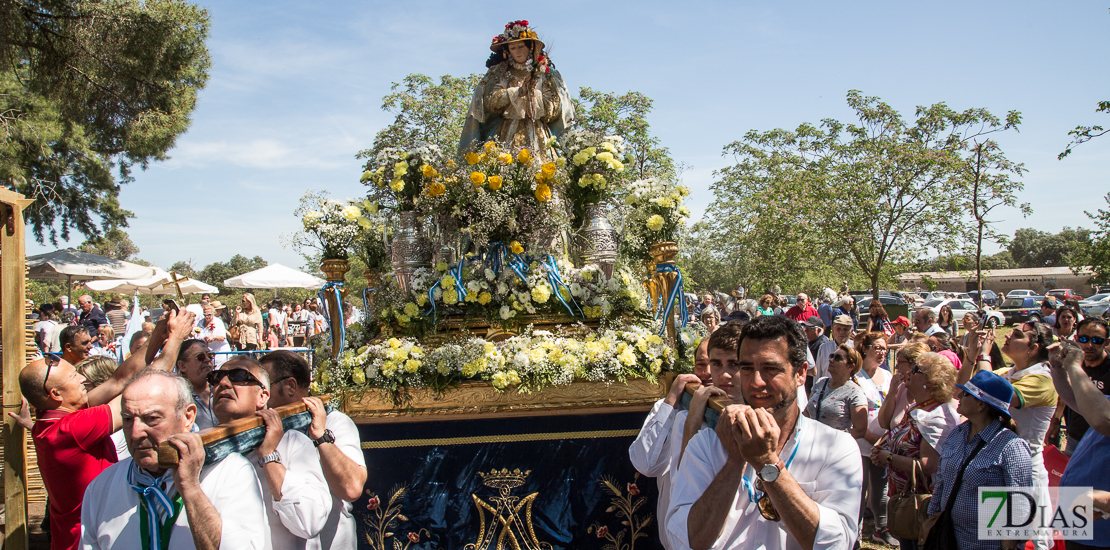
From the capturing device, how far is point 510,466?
186 inches

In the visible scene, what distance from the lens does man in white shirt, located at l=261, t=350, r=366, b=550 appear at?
296 cm

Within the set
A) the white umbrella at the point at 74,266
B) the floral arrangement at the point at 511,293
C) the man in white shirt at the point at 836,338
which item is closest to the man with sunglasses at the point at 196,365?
the floral arrangement at the point at 511,293

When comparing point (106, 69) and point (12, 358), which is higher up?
point (106, 69)

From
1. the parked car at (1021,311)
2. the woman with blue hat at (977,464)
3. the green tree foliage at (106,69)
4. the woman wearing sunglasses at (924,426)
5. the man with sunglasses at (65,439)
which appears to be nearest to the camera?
the woman with blue hat at (977,464)

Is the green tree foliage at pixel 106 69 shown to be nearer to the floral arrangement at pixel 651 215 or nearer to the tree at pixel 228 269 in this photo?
the floral arrangement at pixel 651 215

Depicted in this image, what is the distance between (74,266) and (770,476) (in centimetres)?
1602

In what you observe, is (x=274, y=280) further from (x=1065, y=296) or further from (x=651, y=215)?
(x=1065, y=296)

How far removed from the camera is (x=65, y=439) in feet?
11.8

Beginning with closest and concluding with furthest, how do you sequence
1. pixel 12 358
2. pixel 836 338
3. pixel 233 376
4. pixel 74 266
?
pixel 233 376
pixel 12 358
pixel 836 338
pixel 74 266

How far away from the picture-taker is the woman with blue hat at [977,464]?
3.11 m

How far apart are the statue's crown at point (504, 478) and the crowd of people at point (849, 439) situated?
1358 millimetres

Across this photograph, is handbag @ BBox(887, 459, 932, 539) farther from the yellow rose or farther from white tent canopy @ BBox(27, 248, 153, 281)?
white tent canopy @ BBox(27, 248, 153, 281)

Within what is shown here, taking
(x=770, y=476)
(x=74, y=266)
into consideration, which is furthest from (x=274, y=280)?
(x=770, y=476)

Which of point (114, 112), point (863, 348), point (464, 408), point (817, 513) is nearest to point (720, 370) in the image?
point (817, 513)
